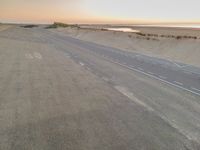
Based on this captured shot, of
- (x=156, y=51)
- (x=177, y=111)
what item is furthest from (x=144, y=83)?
(x=156, y=51)

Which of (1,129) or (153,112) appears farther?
(153,112)

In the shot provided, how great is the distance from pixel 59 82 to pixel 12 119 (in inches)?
212

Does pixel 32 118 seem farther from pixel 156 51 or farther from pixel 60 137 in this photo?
pixel 156 51

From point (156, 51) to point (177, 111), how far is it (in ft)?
91.2

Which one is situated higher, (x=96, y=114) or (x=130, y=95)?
(x=96, y=114)

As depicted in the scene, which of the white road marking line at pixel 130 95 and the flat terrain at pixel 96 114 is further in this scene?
the white road marking line at pixel 130 95

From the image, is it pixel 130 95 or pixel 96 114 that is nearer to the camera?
pixel 96 114

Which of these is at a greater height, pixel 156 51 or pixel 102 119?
pixel 102 119

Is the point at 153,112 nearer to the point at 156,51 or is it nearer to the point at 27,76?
the point at 27,76

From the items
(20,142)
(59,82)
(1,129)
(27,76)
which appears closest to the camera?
(20,142)

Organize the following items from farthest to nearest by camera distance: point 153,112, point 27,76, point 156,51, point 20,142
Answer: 1. point 156,51
2. point 27,76
3. point 153,112
4. point 20,142

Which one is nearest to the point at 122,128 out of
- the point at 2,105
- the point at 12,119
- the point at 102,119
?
the point at 102,119

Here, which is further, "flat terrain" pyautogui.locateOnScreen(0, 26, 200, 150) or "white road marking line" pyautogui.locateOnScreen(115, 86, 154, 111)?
"white road marking line" pyautogui.locateOnScreen(115, 86, 154, 111)

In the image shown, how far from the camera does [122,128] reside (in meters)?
6.57
